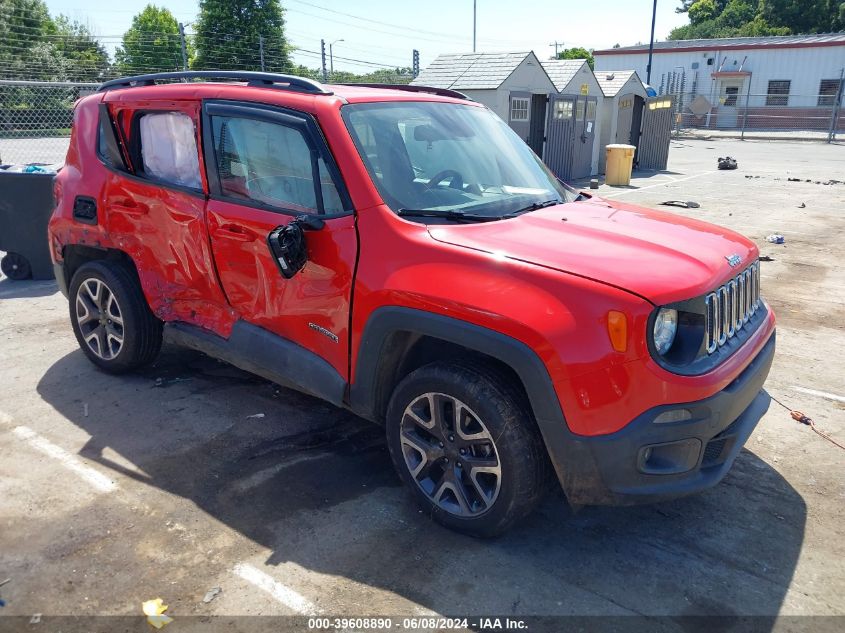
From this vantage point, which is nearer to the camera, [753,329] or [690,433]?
[690,433]

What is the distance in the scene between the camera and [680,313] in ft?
9.41

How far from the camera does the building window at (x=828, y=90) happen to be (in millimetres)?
42812

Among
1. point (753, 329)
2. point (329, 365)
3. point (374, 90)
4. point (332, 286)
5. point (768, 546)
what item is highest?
point (374, 90)

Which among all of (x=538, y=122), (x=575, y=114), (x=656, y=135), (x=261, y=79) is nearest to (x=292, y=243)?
(x=261, y=79)

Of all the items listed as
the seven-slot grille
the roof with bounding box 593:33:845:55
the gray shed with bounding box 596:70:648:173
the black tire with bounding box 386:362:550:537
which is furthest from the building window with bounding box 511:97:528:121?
the roof with bounding box 593:33:845:55

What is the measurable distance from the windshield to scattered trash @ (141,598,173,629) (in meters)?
1.99

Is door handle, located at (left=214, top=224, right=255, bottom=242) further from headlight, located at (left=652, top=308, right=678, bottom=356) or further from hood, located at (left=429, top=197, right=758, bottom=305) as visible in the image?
headlight, located at (left=652, top=308, right=678, bottom=356)

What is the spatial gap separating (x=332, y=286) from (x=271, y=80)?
1347 mm

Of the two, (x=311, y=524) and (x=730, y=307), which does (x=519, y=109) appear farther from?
(x=311, y=524)

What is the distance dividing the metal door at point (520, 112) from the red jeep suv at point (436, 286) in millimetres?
10950

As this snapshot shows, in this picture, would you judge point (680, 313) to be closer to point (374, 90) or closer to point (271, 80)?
point (374, 90)

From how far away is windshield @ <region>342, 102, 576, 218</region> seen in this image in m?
3.42

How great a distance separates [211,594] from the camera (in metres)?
2.81

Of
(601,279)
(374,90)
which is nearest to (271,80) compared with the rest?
(374,90)
